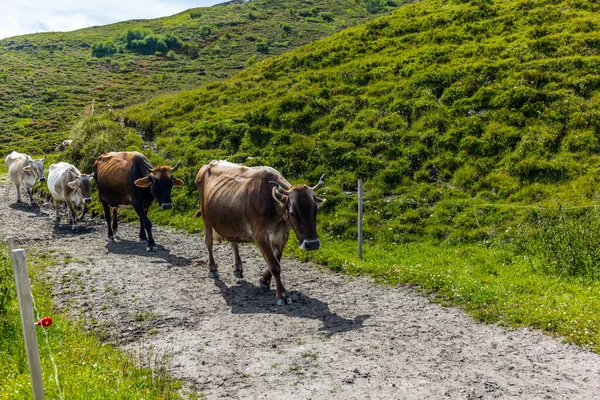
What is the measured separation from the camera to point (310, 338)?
774 centimetres

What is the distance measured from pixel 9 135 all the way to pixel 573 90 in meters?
50.0

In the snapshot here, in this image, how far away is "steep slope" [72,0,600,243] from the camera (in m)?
14.1

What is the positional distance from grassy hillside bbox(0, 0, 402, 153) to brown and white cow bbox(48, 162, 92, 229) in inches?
807

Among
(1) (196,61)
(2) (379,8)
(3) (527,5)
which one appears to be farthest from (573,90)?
(2) (379,8)

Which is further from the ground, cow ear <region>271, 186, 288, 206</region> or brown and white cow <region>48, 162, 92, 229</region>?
cow ear <region>271, 186, 288, 206</region>

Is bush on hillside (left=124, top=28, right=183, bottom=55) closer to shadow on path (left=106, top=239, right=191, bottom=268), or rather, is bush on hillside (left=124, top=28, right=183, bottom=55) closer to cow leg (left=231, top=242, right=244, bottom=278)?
shadow on path (left=106, top=239, right=191, bottom=268)

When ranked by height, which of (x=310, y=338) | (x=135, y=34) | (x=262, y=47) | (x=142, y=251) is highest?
(x=135, y=34)

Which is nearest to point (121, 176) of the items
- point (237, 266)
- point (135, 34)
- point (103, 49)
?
point (237, 266)

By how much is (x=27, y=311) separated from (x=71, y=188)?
14558 mm

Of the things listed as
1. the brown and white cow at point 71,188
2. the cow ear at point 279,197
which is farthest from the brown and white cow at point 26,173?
the cow ear at point 279,197

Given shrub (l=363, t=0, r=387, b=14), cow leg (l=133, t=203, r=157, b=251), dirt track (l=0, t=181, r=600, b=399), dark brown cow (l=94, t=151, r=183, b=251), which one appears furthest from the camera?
shrub (l=363, t=0, r=387, b=14)

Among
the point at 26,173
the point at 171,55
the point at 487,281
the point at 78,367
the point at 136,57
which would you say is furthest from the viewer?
the point at 136,57

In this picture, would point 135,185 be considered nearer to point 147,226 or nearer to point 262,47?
point 147,226

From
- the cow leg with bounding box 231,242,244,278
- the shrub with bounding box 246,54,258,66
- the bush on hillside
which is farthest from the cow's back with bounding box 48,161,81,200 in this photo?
the bush on hillside
